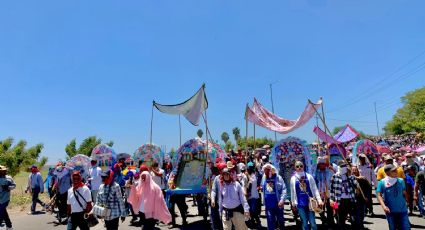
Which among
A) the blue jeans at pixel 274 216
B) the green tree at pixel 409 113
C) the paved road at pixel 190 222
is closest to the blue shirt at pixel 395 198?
the blue jeans at pixel 274 216

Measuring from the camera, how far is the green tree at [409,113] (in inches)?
2174

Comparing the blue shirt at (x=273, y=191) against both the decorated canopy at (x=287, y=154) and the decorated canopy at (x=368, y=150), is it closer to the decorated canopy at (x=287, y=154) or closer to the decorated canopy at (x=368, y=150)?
the decorated canopy at (x=287, y=154)

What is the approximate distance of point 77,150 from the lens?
41.0m

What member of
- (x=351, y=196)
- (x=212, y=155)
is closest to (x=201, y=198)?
(x=212, y=155)

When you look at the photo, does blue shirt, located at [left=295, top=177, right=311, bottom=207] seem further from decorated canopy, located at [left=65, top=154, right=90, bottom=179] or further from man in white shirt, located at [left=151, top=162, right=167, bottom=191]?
decorated canopy, located at [left=65, top=154, right=90, bottom=179]

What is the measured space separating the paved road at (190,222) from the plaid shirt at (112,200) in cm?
353

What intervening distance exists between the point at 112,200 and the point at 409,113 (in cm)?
6434

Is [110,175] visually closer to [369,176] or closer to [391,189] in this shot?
[391,189]

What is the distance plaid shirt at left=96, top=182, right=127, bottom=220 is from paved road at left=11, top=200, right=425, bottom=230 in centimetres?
353

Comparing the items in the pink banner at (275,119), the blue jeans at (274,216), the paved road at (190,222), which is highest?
the pink banner at (275,119)

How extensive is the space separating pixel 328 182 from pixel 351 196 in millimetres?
1221

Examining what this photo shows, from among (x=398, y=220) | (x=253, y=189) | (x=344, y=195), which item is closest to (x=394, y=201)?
(x=398, y=220)

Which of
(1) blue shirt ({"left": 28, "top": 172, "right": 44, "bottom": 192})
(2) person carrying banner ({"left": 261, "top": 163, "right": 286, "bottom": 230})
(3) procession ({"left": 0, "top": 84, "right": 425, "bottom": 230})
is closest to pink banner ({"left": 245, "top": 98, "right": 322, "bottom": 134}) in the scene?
(3) procession ({"left": 0, "top": 84, "right": 425, "bottom": 230})

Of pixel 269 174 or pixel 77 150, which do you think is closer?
pixel 269 174
